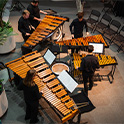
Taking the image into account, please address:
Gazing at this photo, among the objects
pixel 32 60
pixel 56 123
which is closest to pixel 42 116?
pixel 56 123

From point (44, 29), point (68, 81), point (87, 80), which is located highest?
point (44, 29)

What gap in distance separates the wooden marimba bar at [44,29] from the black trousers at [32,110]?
218 centimetres

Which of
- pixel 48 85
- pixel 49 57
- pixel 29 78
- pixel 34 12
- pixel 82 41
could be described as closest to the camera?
pixel 29 78

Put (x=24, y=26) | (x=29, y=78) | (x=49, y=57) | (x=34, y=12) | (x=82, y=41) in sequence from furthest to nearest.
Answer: (x=34, y=12) → (x=24, y=26) → (x=82, y=41) → (x=49, y=57) → (x=29, y=78)

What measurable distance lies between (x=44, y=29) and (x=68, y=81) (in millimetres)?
2730

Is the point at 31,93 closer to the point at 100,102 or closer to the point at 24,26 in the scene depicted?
the point at 100,102

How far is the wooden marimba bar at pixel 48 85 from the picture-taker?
4.49m

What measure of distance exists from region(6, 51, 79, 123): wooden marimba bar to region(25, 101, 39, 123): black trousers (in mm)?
315

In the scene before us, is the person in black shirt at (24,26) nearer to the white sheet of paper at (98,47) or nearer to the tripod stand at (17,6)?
the white sheet of paper at (98,47)

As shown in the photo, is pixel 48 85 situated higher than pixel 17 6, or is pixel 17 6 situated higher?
pixel 17 6

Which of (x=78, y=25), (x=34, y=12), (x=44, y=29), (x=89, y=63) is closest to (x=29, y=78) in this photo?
(x=89, y=63)

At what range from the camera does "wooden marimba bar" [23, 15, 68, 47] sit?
21.3ft

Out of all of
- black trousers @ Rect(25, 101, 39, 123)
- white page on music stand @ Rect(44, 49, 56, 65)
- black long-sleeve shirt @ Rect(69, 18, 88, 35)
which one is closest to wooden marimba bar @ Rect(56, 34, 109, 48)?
black long-sleeve shirt @ Rect(69, 18, 88, 35)

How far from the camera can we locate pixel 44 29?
274 inches
